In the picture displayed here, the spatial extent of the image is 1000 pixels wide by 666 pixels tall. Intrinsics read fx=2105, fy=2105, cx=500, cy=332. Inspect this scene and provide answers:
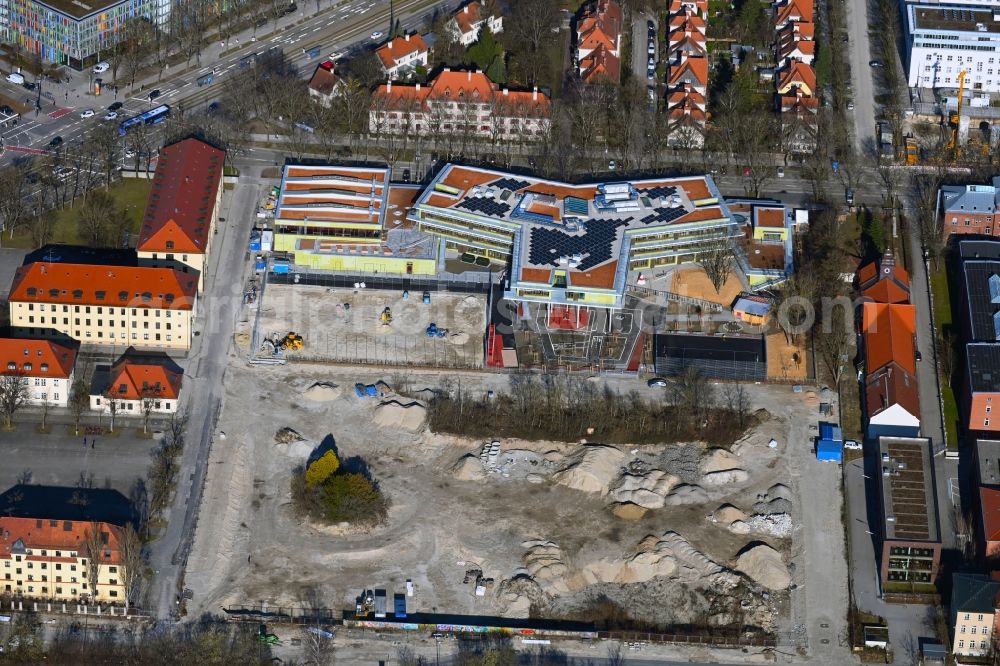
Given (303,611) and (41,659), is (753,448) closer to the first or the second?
(303,611)

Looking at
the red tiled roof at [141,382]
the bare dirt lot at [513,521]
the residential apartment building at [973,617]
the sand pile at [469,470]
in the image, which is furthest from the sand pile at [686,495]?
the red tiled roof at [141,382]

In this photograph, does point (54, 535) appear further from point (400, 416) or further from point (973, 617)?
point (973, 617)

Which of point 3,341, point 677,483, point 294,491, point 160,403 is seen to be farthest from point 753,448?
point 3,341

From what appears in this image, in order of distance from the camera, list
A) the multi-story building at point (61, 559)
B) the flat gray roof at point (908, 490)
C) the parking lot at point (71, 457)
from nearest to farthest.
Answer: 1. the multi-story building at point (61, 559)
2. the flat gray roof at point (908, 490)
3. the parking lot at point (71, 457)

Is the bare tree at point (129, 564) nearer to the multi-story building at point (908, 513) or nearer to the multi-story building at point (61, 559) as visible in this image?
the multi-story building at point (61, 559)

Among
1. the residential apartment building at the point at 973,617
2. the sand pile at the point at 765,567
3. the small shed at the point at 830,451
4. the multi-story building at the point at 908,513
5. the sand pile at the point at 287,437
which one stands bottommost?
the residential apartment building at the point at 973,617

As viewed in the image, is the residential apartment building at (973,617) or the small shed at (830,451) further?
the small shed at (830,451)

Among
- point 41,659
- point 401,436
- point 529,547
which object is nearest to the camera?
point 41,659
